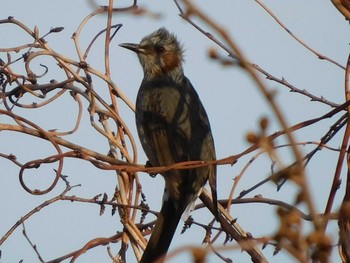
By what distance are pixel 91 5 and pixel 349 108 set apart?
2.16 metres

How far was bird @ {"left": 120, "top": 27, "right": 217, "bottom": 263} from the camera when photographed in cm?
413

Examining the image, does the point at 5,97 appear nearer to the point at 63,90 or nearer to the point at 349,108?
the point at 63,90

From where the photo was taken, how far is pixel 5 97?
12.8ft

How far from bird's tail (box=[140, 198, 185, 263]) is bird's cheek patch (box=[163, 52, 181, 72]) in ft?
5.68

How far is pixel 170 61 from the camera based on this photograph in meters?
5.84

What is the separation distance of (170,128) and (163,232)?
127cm

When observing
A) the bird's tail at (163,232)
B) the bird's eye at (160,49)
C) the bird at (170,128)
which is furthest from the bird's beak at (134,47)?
the bird's tail at (163,232)

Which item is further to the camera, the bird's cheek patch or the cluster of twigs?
the bird's cheek patch

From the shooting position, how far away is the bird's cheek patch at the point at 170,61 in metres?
5.82

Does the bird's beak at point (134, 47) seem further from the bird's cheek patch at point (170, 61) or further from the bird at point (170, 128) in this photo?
the bird's cheek patch at point (170, 61)

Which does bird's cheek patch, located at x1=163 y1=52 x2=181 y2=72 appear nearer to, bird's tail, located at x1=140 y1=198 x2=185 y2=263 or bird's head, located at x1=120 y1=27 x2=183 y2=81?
bird's head, located at x1=120 y1=27 x2=183 y2=81


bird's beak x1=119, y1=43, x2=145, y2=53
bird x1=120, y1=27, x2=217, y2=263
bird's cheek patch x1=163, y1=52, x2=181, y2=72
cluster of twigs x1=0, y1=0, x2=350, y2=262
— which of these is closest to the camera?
cluster of twigs x1=0, y1=0, x2=350, y2=262

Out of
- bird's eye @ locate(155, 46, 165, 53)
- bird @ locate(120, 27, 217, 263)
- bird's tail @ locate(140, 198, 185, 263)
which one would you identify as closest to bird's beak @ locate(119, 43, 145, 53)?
bird @ locate(120, 27, 217, 263)

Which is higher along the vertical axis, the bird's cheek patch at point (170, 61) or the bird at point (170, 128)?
the bird's cheek patch at point (170, 61)
